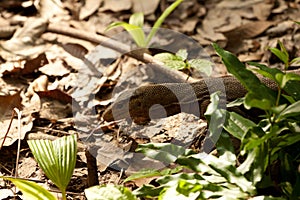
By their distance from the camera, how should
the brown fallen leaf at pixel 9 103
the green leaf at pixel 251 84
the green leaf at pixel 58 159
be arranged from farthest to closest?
the brown fallen leaf at pixel 9 103, the green leaf at pixel 58 159, the green leaf at pixel 251 84

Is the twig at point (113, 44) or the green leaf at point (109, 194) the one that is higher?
the twig at point (113, 44)

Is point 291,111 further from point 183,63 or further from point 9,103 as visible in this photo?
point 9,103

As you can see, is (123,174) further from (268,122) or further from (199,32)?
(199,32)

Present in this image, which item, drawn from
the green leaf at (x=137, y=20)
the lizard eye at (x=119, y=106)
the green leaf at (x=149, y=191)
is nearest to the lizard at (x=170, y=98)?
the lizard eye at (x=119, y=106)

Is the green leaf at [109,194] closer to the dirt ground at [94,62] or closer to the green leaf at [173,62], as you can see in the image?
the dirt ground at [94,62]

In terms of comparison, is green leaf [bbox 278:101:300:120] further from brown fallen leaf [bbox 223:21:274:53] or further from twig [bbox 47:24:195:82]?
brown fallen leaf [bbox 223:21:274:53]
